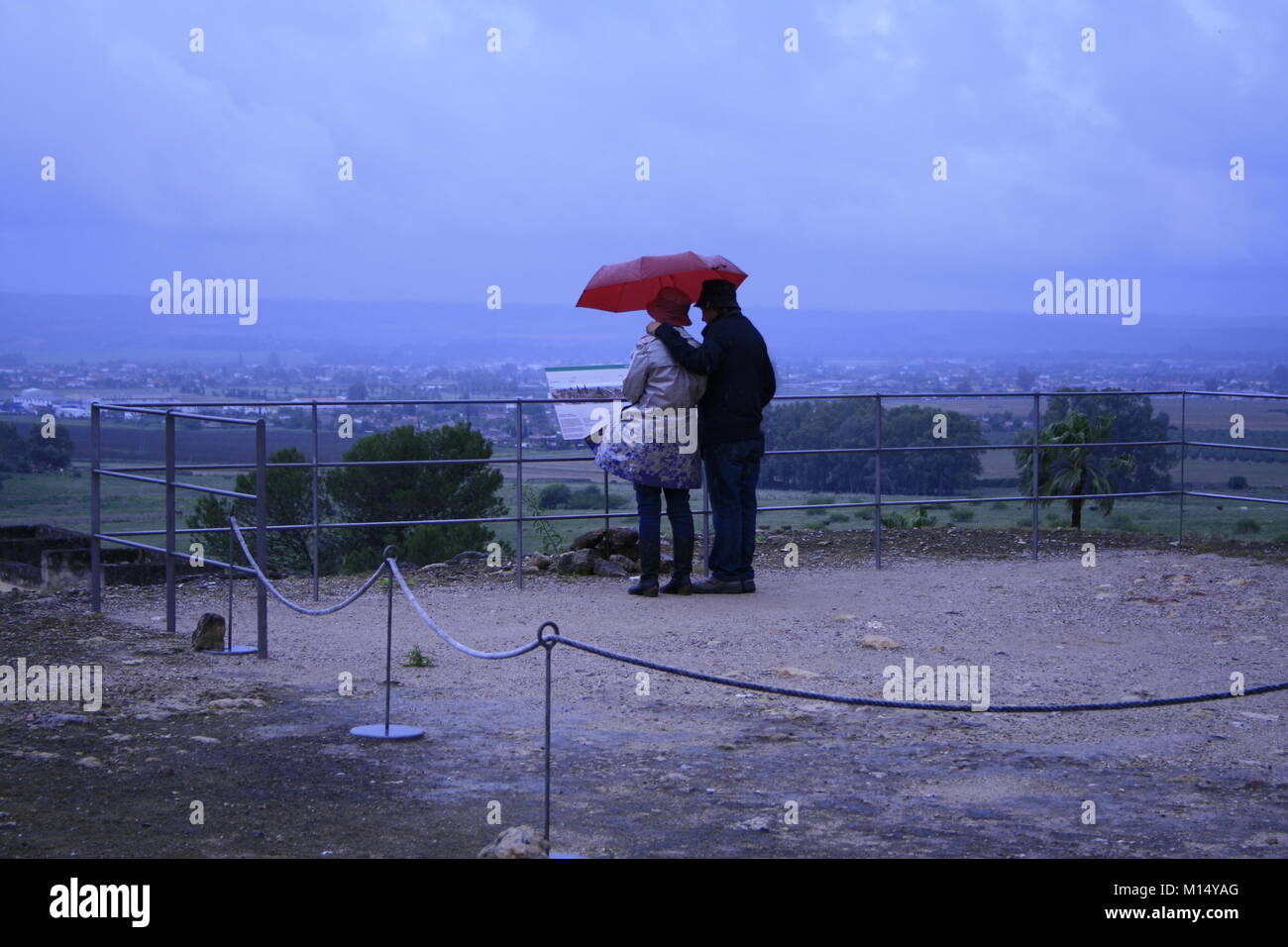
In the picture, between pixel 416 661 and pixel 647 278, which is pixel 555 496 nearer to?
pixel 647 278

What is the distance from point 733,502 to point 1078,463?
868cm

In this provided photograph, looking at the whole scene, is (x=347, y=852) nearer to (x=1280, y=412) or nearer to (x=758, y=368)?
(x=758, y=368)

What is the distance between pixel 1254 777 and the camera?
5.88m

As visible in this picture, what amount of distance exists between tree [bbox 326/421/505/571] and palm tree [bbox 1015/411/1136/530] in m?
10.1

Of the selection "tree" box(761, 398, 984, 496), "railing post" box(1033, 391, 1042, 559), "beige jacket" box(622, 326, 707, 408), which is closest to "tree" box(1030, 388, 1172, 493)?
"tree" box(761, 398, 984, 496)

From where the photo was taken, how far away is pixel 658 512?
10.3 metres

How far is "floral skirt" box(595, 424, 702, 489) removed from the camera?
10.2 metres

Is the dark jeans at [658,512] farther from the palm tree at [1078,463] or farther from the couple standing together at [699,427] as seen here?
the palm tree at [1078,463]

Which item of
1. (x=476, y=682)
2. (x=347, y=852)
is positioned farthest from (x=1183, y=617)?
(x=347, y=852)

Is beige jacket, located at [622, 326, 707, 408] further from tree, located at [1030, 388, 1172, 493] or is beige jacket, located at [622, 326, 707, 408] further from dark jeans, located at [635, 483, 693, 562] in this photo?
tree, located at [1030, 388, 1172, 493]

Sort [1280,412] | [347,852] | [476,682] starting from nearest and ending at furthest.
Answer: [347,852] < [476,682] < [1280,412]

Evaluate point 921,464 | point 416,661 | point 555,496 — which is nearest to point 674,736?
point 416,661

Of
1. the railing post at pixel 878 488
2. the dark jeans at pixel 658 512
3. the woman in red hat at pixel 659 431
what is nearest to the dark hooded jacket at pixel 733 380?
the woman in red hat at pixel 659 431

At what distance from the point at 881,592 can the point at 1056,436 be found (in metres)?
8.93
